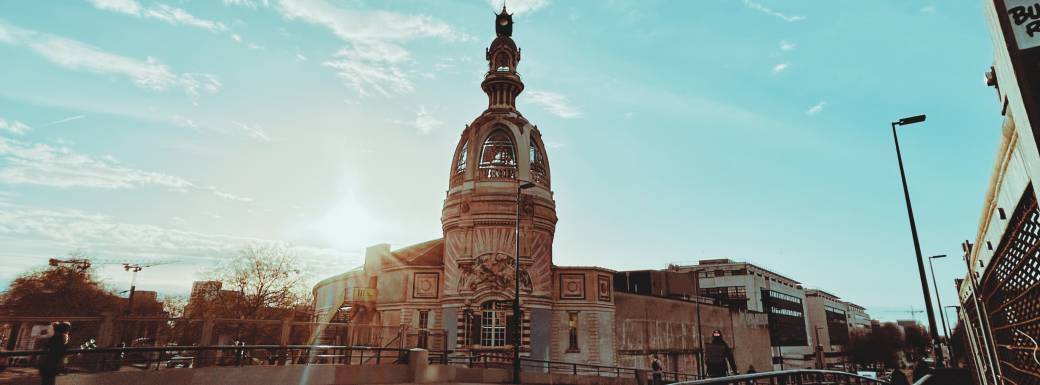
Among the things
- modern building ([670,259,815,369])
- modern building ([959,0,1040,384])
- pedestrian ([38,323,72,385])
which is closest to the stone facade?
pedestrian ([38,323,72,385])

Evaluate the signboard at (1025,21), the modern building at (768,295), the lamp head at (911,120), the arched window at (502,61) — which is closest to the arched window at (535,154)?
the arched window at (502,61)

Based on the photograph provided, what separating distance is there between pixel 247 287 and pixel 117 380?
42163mm

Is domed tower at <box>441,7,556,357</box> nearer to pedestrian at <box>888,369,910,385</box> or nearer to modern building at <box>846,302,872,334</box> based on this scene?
pedestrian at <box>888,369,910,385</box>

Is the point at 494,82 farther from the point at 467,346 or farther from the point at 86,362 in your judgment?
the point at 86,362

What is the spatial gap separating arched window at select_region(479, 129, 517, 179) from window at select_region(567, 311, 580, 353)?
10240mm

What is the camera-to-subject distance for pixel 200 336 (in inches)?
520

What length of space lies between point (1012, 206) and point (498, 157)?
3198cm

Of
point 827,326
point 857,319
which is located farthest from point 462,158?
point 857,319

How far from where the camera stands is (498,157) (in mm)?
36000

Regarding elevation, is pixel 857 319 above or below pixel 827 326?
above

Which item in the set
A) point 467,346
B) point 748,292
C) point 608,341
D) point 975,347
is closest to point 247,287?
point 467,346

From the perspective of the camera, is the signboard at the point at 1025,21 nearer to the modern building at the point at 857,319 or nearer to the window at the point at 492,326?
the window at the point at 492,326

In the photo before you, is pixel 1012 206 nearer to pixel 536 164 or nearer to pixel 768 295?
pixel 536 164

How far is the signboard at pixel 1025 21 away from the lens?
3.38 meters
